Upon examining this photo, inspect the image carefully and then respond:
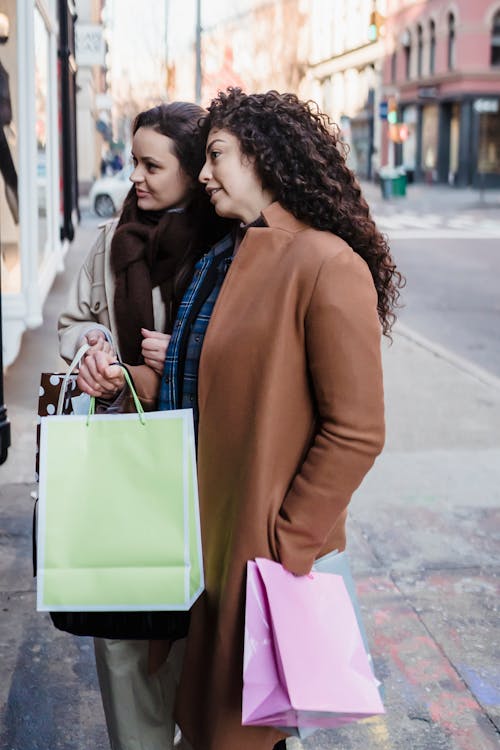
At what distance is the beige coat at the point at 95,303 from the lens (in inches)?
101

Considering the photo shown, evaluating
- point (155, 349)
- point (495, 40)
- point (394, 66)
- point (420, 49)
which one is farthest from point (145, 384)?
point (394, 66)

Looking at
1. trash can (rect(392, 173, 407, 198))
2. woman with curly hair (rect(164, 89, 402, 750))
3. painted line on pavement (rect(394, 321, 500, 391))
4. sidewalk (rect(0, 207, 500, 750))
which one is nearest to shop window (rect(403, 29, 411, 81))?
trash can (rect(392, 173, 407, 198))

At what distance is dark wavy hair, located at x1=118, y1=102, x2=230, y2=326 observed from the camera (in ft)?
7.90

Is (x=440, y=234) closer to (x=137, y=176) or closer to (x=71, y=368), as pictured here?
(x=137, y=176)

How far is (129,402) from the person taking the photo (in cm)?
241

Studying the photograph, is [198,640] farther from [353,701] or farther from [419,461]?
[419,461]

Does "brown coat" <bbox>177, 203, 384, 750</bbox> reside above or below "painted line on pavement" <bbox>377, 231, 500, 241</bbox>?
above

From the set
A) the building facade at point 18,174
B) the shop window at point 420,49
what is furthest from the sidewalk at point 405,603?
the shop window at point 420,49

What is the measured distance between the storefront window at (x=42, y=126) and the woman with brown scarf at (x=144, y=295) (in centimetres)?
869

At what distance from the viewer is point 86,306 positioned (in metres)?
2.64

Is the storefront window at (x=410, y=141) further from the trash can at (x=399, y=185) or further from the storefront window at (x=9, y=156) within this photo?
the storefront window at (x=9, y=156)

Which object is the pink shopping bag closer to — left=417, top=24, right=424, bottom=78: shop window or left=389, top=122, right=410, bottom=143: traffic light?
left=389, top=122, right=410, bottom=143: traffic light

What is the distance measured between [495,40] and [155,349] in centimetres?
4729

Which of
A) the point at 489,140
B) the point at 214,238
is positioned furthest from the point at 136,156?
the point at 489,140
